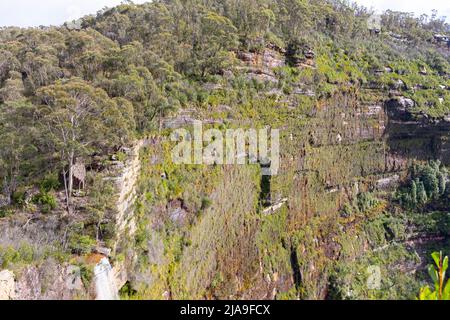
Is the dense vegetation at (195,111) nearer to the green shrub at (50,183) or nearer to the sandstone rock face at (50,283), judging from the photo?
the green shrub at (50,183)

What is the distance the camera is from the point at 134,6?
27.1 meters

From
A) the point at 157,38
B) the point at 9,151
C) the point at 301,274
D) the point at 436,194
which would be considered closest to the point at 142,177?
the point at 9,151

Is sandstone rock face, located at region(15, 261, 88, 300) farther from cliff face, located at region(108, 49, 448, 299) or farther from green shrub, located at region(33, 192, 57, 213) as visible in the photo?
green shrub, located at region(33, 192, 57, 213)

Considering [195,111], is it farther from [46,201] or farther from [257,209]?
[46,201]

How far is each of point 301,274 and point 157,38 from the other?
15.9 meters

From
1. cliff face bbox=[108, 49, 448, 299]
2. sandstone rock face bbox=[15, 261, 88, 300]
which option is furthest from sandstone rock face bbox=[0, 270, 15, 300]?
cliff face bbox=[108, 49, 448, 299]

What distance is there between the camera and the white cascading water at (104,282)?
370 inches

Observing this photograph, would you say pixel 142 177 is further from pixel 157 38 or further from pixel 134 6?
pixel 134 6

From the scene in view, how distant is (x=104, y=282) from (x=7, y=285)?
2.35 metres

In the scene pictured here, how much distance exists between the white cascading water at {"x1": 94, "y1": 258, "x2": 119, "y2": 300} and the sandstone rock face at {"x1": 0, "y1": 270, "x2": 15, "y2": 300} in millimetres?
1877

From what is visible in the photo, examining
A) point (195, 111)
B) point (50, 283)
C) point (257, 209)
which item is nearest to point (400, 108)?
point (257, 209)

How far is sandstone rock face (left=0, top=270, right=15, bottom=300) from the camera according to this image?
7761mm

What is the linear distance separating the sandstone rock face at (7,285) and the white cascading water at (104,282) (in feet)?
6.16

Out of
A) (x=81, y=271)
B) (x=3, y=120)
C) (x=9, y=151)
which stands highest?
(x=3, y=120)
